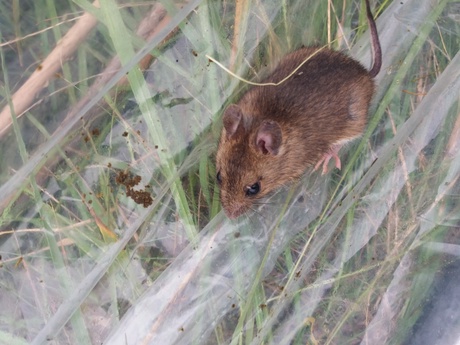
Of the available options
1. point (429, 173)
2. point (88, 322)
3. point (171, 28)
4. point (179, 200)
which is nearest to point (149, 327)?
point (88, 322)

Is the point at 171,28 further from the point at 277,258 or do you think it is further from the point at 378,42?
the point at 277,258

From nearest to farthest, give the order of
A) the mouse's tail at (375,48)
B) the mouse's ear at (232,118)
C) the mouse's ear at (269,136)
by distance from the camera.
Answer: the mouse's ear at (269,136)
the mouse's ear at (232,118)
the mouse's tail at (375,48)

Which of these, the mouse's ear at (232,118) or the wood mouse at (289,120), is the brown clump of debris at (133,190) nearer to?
the wood mouse at (289,120)

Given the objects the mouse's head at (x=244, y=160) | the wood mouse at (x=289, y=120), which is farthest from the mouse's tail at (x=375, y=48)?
the mouse's head at (x=244, y=160)

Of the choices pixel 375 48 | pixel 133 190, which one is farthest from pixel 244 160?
pixel 375 48

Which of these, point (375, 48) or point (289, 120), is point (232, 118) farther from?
point (375, 48)

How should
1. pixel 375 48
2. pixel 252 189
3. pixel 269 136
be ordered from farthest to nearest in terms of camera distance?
pixel 375 48 < pixel 252 189 < pixel 269 136

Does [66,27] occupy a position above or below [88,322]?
above
